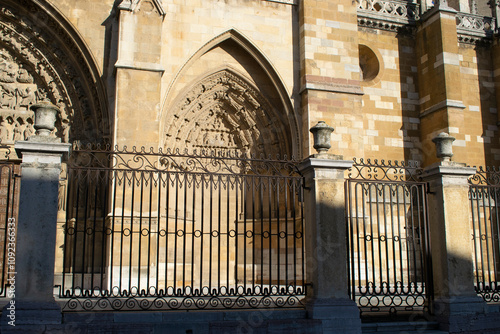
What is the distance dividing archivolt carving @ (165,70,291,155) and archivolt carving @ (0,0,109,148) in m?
2.25

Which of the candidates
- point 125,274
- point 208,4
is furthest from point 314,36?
point 125,274

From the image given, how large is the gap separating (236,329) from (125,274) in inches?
167

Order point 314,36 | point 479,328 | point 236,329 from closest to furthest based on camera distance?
point 236,329
point 479,328
point 314,36

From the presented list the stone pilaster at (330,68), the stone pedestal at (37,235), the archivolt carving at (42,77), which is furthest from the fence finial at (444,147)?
the archivolt carving at (42,77)

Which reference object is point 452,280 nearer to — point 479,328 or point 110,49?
point 479,328

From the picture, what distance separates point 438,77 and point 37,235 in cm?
1173

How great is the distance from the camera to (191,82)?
→ 12453mm

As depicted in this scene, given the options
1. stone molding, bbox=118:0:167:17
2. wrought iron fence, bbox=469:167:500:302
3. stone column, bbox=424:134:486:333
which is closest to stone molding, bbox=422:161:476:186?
stone column, bbox=424:134:486:333

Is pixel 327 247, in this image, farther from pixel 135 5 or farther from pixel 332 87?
→ pixel 135 5

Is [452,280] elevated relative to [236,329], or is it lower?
elevated

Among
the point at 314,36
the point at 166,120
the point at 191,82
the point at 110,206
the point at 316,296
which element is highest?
Result: the point at 314,36

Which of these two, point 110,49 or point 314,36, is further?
point 314,36

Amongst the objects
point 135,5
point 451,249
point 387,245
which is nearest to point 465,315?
point 451,249

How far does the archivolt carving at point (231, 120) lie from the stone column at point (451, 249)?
18.9 feet
